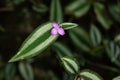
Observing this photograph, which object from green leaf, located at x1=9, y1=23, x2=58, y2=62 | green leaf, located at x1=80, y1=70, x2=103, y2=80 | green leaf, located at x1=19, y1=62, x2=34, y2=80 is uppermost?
green leaf, located at x1=19, y1=62, x2=34, y2=80

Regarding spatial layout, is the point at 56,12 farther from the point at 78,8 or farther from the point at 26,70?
the point at 26,70

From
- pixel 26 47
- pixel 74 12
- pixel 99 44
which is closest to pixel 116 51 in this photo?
pixel 99 44

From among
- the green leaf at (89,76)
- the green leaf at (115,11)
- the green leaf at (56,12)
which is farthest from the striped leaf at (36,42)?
the green leaf at (115,11)

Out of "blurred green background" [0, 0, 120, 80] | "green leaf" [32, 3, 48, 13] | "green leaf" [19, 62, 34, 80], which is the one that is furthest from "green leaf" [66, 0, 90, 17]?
"green leaf" [19, 62, 34, 80]

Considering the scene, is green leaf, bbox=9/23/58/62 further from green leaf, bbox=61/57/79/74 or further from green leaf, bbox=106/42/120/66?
green leaf, bbox=106/42/120/66

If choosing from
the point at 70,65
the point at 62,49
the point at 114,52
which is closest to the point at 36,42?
the point at 70,65

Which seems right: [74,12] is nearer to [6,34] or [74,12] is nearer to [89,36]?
[89,36]
